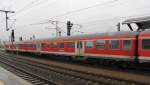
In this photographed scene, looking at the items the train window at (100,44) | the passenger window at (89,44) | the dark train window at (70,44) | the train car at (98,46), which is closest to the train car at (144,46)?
the train car at (98,46)

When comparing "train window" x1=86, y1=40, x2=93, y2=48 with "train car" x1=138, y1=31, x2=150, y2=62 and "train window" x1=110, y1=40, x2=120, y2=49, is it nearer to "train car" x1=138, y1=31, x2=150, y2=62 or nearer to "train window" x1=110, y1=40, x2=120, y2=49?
"train window" x1=110, y1=40, x2=120, y2=49

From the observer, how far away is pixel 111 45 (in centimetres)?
1823

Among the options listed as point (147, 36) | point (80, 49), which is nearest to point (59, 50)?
point (80, 49)

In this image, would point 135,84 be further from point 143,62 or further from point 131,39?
point 131,39

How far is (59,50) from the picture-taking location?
26.8m

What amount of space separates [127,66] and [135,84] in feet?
20.9

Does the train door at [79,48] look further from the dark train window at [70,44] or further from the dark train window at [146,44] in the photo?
Answer: the dark train window at [146,44]

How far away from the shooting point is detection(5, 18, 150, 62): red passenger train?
15.6 meters

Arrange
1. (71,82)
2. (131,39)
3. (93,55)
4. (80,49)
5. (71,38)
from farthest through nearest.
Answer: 1. (71,38)
2. (80,49)
3. (93,55)
4. (131,39)
5. (71,82)

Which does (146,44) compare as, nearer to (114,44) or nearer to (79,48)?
(114,44)

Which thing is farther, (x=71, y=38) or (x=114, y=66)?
(x=71, y=38)

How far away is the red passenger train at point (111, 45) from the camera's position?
51.2 ft

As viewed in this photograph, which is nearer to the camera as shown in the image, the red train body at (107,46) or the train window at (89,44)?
the red train body at (107,46)

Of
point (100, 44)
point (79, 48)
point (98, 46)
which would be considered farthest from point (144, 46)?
point (79, 48)
